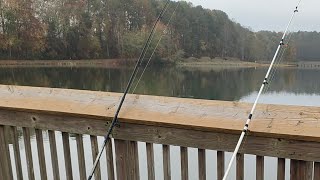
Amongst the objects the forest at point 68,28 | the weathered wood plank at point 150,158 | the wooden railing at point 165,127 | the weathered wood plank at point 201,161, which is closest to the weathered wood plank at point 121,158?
the wooden railing at point 165,127

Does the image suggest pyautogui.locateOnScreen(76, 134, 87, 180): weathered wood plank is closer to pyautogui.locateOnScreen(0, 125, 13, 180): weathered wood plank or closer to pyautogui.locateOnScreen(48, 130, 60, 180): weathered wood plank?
pyautogui.locateOnScreen(48, 130, 60, 180): weathered wood plank

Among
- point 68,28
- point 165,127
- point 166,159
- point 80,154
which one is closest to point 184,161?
point 166,159

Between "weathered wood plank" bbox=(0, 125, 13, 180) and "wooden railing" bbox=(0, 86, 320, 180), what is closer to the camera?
"wooden railing" bbox=(0, 86, 320, 180)

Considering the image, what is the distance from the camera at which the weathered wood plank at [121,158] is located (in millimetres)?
2004

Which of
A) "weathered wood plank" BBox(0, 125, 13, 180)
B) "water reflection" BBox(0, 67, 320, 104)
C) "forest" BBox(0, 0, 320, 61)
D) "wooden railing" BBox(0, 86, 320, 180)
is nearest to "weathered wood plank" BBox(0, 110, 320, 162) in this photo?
"wooden railing" BBox(0, 86, 320, 180)

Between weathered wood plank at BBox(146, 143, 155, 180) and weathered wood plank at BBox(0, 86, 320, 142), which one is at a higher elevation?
weathered wood plank at BBox(0, 86, 320, 142)

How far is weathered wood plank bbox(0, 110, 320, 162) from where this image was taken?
5.24ft

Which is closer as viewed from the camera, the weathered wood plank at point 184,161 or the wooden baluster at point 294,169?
the wooden baluster at point 294,169

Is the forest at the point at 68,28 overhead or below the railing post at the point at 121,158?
overhead

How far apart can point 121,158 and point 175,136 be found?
14.5 inches

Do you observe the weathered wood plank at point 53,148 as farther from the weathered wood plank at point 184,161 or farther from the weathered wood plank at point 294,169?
the weathered wood plank at point 294,169

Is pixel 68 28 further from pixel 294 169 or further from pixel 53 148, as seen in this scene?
pixel 294 169

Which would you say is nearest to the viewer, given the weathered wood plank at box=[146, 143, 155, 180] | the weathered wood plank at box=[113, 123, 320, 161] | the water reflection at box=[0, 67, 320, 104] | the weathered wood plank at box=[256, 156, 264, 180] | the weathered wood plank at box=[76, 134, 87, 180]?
the weathered wood plank at box=[113, 123, 320, 161]

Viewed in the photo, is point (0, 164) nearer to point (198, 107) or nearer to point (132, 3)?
point (198, 107)
